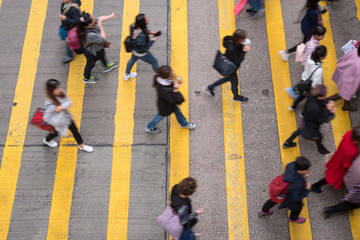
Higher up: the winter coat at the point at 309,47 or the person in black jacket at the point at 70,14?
the person in black jacket at the point at 70,14

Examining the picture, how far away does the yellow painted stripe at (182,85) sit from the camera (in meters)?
6.28

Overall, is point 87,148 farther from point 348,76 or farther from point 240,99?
point 348,76

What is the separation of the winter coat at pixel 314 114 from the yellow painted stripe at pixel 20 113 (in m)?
5.00

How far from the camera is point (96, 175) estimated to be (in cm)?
626

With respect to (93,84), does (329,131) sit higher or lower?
lower

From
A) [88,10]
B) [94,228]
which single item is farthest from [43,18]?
[94,228]

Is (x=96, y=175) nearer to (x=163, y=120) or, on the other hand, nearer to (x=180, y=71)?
(x=163, y=120)

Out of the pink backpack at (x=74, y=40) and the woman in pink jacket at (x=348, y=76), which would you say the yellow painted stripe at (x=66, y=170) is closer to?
the pink backpack at (x=74, y=40)

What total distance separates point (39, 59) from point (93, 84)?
1.35m

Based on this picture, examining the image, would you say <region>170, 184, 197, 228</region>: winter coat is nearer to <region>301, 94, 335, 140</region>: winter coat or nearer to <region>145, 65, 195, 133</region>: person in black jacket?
<region>145, 65, 195, 133</region>: person in black jacket

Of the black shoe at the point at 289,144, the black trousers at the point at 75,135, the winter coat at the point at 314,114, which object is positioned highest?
the winter coat at the point at 314,114

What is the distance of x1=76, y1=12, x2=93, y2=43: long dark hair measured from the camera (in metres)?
5.99

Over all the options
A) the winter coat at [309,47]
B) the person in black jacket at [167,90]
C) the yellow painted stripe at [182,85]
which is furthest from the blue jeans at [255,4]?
the person in black jacket at [167,90]

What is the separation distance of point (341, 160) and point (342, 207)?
34.7 inches
